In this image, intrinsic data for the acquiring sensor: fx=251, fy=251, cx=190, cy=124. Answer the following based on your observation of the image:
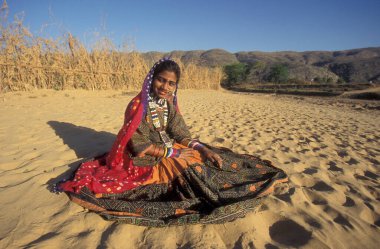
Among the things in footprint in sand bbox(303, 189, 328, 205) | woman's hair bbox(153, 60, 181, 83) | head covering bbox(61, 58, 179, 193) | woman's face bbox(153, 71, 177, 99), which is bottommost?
footprint in sand bbox(303, 189, 328, 205)

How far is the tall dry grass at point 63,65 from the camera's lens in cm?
735

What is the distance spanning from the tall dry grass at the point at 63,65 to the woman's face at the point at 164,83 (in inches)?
276

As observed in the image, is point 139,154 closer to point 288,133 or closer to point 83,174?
point 83,174

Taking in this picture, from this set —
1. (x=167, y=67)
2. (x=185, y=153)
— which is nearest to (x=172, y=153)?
(x=185, y=153)

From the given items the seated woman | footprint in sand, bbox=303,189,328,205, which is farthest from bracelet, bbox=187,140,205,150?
footprint in sand, bbox=303,189,328,205

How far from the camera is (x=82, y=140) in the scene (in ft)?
11.7

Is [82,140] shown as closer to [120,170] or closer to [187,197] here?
[120,170]

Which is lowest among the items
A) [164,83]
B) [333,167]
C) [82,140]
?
[333,167]

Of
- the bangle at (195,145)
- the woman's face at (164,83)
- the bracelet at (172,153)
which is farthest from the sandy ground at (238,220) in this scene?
A: the woman's face at (164,83)

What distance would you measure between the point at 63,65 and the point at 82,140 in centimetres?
628

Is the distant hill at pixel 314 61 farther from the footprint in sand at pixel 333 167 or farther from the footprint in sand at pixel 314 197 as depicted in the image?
the footprint in sand at pixel 314 197

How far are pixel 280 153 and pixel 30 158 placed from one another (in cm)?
303

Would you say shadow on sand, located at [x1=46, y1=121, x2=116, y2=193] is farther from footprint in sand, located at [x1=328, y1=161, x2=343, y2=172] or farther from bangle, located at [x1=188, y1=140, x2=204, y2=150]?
footprint in sand, located at [x1=328, y1=161, x2=343, y2=172]

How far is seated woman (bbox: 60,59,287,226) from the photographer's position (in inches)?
67.2
